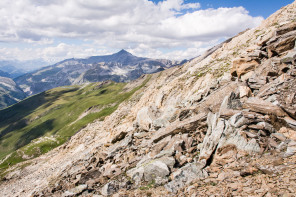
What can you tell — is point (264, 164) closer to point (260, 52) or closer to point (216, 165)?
point (216, 165)

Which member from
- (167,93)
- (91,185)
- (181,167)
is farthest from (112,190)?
(167,93)

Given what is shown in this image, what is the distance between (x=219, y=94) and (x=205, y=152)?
12.0 metres

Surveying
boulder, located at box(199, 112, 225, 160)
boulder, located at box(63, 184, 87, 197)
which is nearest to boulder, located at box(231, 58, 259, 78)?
boulder, located at box(199, 112, 225, 160)

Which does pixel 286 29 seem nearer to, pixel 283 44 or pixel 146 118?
pixel 283 44

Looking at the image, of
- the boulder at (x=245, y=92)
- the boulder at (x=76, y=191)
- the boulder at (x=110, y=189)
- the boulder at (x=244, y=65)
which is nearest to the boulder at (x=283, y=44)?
the boulder at (x=244, y=65)

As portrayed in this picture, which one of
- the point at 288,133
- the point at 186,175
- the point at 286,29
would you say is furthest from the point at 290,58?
the point at 186,175

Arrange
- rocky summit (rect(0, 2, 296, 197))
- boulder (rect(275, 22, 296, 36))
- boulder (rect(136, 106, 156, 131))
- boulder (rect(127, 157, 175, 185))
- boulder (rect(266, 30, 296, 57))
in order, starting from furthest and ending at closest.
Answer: boulder (rect(136, 106, 156, 131))
boulder (rect(275, 22, 296, 36))
boulder (rect(266, 30, 296, 57))
boulder (rect(127, 157, 175, 185))
rocky summit (rect(0, 2, 296, 197))

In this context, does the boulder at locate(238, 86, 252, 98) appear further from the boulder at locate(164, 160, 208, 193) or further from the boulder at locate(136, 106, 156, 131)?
the boulder at locate(136, 106, 156, 131)

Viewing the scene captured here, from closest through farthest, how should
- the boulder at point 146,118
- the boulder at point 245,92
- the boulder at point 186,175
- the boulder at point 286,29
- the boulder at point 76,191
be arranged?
1. the boulder at point 186,175
2. the boulder at point 76,191
3. the boulder at point 245,92
4. the boulder at point 286,29
5. the boulder at point 146,118

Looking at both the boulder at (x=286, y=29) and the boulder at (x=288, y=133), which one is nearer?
the boulder at (x=288, y=133)

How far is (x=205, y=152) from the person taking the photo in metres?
18.2

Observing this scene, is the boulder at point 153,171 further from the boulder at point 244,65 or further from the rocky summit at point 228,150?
the boulder at point 244,65

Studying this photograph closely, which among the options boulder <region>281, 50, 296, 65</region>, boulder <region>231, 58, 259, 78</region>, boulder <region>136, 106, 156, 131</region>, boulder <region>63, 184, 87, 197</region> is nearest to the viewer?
boulder <region>63, 184, 87, 197</region>

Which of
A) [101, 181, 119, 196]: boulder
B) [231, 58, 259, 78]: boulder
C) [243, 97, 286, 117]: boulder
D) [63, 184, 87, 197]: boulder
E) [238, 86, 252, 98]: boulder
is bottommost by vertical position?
[63, 184, 87, 197]: boulder
